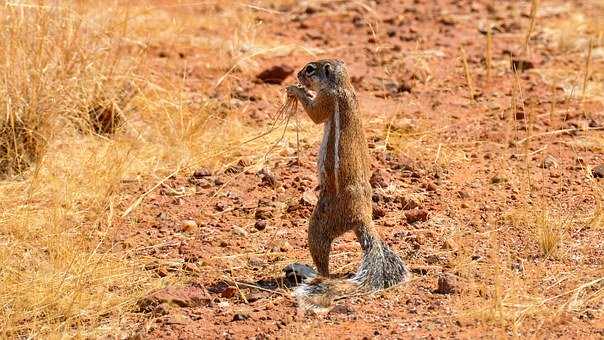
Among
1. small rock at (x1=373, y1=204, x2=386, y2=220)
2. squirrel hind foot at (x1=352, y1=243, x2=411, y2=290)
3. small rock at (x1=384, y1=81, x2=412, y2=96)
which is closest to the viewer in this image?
squirrel hind foot at (x1=352, y1=243, x2=411, y2=290)

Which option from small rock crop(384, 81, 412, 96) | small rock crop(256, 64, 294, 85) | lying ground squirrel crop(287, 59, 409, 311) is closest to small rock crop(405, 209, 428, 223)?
lying ground squirrel crop(287, 59, 409, 311)

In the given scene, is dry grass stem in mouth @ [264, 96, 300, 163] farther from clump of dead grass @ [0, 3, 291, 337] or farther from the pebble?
the pebble

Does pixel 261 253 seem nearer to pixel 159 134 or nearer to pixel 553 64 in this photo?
pixel 159 134

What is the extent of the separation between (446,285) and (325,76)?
4.18ft

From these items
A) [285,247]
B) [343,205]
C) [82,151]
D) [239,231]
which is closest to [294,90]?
[343,205]

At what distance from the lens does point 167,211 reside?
277 inches

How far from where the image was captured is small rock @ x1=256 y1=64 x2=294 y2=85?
30.9 ft

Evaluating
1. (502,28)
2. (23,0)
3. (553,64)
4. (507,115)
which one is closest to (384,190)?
(507,115)

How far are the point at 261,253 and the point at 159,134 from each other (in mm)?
2096

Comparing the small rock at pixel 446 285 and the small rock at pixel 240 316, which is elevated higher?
the small rock at pixel 446 285

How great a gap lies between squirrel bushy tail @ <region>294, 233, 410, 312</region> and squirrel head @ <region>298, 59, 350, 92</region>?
822 millimetres

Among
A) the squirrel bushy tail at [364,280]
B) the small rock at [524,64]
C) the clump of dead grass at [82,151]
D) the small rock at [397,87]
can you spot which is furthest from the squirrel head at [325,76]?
the small rock at [524,64]

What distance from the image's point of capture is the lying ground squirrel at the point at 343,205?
18.3ft

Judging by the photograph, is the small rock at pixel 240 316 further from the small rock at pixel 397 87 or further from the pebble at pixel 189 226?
the small rock at pixel 397 87
